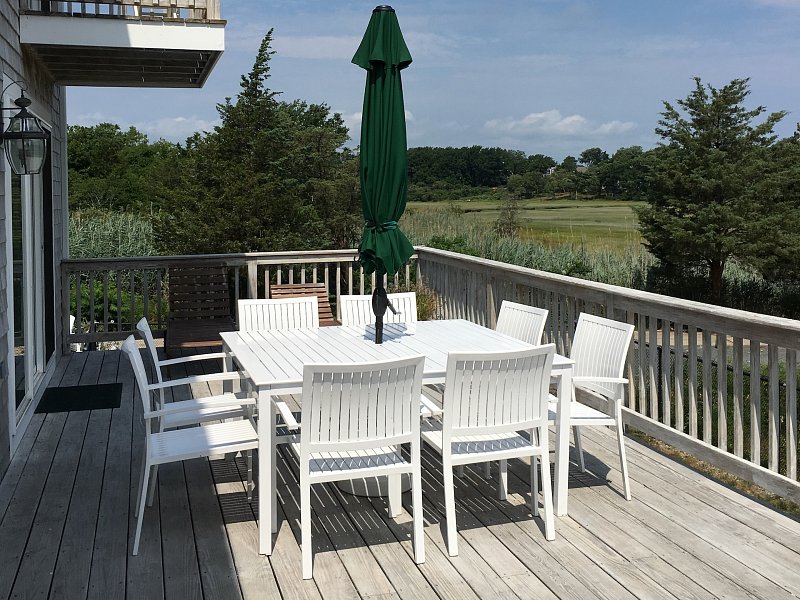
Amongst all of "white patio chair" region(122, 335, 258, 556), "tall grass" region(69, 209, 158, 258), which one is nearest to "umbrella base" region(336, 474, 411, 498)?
"white patio chair" region(122, 335, 258, 556)

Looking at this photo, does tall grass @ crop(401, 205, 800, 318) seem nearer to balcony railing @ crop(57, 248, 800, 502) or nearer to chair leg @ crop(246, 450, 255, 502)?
balcony railing @ crop(57, 248, 800, 502)

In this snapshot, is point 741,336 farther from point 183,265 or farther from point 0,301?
point 183,265

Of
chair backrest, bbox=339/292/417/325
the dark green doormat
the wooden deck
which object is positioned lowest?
the wooden deck

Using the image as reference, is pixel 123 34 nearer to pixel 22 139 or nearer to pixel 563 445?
pixel 22 139

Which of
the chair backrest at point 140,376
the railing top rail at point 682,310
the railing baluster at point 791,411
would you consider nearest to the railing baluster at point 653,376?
the railing top rail at point 682,310

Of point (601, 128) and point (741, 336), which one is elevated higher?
point (601, 128)

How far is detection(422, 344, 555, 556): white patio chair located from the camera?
10.8 ft

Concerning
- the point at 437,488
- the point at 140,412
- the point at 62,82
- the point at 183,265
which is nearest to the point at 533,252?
the point at 183,265

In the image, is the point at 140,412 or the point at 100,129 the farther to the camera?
the point at 100,129

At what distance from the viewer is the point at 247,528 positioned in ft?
11.8

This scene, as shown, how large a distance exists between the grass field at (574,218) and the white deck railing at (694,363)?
14437 mm

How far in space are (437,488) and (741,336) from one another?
164 centimetres

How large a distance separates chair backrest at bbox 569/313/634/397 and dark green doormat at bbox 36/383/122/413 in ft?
11.1

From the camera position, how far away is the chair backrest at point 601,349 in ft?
13.2
